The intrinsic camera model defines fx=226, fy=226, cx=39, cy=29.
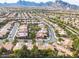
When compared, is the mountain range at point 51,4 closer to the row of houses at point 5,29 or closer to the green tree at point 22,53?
the row of houses at point 5,29

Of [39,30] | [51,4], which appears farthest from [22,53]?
[51,4]

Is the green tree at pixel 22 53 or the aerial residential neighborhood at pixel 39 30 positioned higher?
the aerial residential neighborhood at pixel 39 30

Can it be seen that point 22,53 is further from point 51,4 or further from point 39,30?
point 51,4

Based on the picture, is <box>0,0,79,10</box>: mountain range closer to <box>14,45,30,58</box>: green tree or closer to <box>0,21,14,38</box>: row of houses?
<box>0,21,14,38</box>: row of houses

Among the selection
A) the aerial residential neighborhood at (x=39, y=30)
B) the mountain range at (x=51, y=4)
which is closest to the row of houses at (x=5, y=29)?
the aerial residential neighborhood at (x=39, y=30)

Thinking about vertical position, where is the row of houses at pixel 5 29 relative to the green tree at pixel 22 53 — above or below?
above

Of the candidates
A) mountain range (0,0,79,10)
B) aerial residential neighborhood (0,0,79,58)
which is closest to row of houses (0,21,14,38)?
aerial residential neighborhood (0,0,79,58)

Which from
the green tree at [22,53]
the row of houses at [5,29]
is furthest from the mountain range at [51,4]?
the green tree at [22,53]

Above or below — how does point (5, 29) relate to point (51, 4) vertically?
below

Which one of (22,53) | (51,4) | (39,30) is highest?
(51,4)

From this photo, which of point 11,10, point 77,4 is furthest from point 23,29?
point 77,4

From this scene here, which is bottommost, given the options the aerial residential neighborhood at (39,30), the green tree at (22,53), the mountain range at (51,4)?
the green tree at (22,53)

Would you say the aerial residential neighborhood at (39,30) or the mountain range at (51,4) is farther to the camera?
the mountain range at (51,4)
